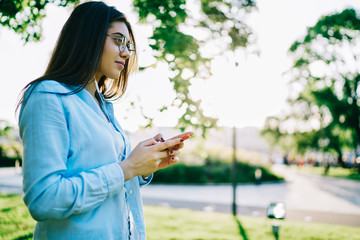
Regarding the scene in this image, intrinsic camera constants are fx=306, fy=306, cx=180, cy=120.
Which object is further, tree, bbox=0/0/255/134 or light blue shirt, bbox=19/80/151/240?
tree, bbox=0/0/255/134

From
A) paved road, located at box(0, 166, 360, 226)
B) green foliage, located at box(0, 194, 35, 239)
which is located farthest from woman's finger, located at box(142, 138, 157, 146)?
paved road, located at box(0, 166, 360, 226)

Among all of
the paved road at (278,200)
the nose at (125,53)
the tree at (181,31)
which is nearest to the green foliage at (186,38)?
the tree at (181,31)

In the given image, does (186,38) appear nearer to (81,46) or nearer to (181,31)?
(181,31)

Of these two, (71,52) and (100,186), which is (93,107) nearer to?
(71,52)

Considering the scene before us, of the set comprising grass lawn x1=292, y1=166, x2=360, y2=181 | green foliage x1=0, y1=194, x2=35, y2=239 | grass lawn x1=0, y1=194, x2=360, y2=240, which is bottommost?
grass lawn x1=292, y1=166, x2=360, y2=181

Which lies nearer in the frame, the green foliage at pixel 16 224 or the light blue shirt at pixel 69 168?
the light blue shirt at pixel 69 168

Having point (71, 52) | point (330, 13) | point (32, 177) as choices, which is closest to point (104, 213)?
point (32, 177)

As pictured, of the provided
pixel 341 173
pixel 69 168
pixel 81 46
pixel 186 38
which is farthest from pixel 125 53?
pixel 341 173

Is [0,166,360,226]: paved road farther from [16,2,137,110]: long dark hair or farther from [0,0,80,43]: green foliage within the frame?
[16,2,137,110]: long dark hair

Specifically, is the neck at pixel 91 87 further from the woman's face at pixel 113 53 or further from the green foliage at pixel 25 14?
the green foliage at pixel 25 14

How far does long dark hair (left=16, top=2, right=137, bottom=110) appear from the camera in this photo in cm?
133

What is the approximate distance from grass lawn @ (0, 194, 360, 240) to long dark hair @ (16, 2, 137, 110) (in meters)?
3.91

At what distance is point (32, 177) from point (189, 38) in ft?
8.58

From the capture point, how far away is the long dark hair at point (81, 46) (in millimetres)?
1327
